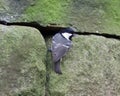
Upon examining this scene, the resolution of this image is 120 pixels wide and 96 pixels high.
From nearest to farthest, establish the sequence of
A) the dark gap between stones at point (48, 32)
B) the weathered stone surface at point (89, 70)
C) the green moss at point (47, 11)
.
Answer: the weathered stone surface at point (89, 70), the dark gap between stones at point (48, 32), the green moss at point (47, 11)

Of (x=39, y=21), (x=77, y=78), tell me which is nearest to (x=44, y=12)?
(x=39, y=21)

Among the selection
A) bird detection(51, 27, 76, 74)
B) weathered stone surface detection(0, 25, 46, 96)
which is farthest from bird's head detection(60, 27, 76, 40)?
weathered stone surface detection(0, 25, 46, 96)

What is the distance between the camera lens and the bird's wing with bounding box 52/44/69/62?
10.7 ft

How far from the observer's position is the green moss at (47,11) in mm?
3447

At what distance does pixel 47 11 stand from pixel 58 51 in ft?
1.12

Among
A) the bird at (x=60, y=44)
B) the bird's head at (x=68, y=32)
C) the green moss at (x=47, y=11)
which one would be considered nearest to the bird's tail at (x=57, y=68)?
the bird at (x=60, y=44)

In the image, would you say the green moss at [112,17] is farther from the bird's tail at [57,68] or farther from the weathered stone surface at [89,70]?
the bird's tail at [57,68]

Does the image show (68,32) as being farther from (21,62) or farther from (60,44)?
(21,62)

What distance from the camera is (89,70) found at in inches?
129

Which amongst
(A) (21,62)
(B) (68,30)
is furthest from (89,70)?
(A) (21,62)

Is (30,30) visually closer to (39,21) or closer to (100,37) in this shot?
(39,21)

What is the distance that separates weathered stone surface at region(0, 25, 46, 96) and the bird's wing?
0.07m

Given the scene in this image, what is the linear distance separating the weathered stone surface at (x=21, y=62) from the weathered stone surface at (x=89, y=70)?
14 centimetres

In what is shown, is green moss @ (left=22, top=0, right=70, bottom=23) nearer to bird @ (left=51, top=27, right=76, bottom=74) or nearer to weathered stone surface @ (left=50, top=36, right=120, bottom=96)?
bird @ (left=51, top=27, right=76, bottom=74)
